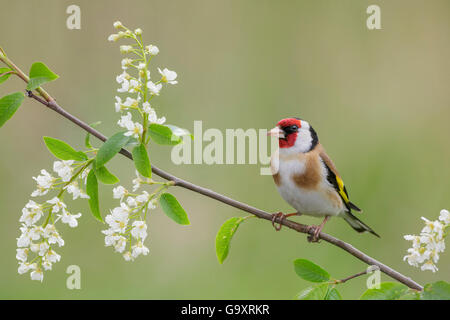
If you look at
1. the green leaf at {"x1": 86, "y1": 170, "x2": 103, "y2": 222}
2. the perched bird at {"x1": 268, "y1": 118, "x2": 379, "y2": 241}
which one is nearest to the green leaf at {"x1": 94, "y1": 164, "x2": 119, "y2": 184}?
the green leaf at {"x1": 86, "y1": 170, "x2": 103, "y2": 222}

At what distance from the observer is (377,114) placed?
207 inches

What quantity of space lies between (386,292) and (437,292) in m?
0.10

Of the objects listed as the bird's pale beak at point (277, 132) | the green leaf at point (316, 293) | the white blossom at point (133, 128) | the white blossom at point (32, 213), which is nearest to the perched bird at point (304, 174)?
the bird's pale beak at point (277, 132)

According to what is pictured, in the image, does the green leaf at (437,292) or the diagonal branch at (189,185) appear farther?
the diagonal branch at (189,185)

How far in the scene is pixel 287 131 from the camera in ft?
7.67

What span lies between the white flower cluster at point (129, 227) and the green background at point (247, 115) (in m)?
2.72

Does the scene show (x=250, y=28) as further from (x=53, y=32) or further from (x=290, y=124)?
(x=290, y=124)

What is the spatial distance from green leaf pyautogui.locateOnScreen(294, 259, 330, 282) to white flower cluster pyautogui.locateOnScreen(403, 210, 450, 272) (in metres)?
0.20

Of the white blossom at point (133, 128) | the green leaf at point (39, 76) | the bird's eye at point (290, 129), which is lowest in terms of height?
the white blossom at point (133, 128)

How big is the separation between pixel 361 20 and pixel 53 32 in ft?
9.24

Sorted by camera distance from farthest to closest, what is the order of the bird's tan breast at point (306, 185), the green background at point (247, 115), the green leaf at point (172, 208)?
the green background at point (247, 115), the bird's tan breast at point (306, 185), the green leaf at point (172, 208)

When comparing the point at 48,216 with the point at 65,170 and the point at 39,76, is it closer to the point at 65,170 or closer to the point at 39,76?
the point at 65,170

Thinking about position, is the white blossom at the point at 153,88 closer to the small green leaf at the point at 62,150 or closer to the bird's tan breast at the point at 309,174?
the small green leaf at the point at 62,150

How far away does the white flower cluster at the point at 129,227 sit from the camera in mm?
1338
